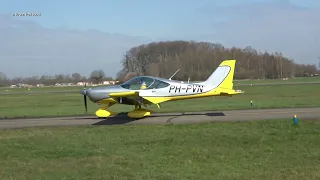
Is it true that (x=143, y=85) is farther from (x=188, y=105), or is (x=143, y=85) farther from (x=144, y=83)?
(x=188, y=105)

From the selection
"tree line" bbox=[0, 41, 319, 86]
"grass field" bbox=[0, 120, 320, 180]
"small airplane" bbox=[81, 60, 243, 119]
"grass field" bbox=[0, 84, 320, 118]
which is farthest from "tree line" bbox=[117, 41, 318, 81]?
"grass field" bbox=[0, 120, 320, 180]

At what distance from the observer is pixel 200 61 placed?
155 metres

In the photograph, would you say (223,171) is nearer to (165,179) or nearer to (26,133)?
(165,179)

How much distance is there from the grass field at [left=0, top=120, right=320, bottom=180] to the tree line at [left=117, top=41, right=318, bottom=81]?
12360 cm

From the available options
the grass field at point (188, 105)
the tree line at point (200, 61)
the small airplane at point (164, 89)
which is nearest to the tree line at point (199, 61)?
the tree line at point (200, 61)

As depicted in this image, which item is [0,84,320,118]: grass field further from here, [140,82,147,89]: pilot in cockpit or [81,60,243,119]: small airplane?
[140,82,147,89]: pilot in cockpit

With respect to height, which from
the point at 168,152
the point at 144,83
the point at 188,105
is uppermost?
the point at 144,83

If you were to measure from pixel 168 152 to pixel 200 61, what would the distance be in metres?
145

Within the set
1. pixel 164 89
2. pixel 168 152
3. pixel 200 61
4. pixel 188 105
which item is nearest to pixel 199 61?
pixel 200 61

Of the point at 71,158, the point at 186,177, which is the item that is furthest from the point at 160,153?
the point at 186,177

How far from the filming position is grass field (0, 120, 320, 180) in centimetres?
858

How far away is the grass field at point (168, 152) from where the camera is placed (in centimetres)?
858

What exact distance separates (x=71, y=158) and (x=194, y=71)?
455 feet

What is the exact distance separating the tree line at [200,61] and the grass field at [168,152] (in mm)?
123605
